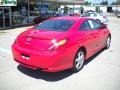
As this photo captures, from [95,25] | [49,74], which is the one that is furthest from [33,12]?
[49,74]

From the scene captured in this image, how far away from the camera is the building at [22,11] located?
20289mm

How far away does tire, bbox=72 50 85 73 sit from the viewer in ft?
20.6

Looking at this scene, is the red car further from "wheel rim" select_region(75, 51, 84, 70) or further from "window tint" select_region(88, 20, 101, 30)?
"window tint" select_region(88, 20, 101, 30)

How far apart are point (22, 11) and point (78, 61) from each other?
18730 millimetres

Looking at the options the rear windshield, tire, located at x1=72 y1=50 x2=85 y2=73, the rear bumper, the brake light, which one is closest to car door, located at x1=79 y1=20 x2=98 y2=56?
tire, located at x1=72 y1=50 x2=85 y2=73

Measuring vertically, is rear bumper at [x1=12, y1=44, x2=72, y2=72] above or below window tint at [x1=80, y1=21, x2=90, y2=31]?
below

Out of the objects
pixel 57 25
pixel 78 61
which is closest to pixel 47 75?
pixel 78 61

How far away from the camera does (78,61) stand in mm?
6465

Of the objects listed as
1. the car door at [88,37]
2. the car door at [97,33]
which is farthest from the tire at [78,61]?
the car door at [97,33]

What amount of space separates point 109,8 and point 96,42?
104617 mm

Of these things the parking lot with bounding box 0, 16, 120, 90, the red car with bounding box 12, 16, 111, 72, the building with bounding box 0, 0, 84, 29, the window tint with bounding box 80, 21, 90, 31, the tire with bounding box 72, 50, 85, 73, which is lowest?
the parking lot with bounding box 0, 16, 120, 90

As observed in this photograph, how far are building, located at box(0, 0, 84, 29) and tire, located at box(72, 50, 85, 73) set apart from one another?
14443 millimetres

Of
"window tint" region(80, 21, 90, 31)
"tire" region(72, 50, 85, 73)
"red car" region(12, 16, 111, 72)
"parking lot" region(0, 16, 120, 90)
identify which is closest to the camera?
"parking lot" region(0, 16, 120, 90)

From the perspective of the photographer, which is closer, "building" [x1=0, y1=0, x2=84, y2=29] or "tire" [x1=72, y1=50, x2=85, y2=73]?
"tire" [x1=72, y1=50, x2=85, y2=73]
